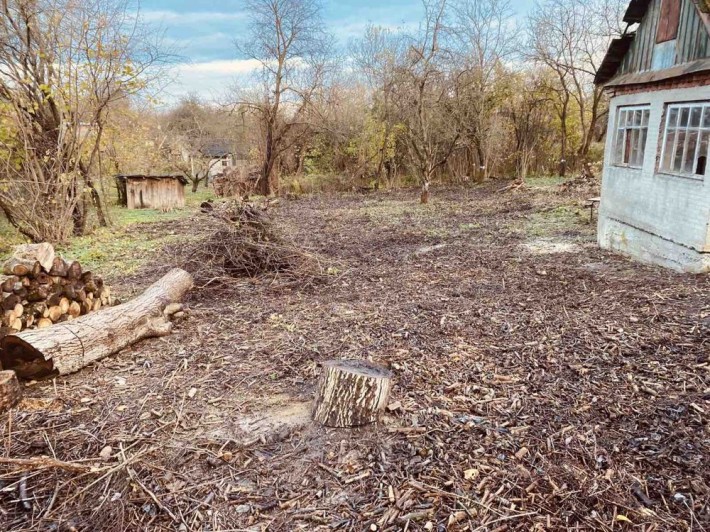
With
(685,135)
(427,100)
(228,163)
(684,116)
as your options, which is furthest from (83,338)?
(228,163)

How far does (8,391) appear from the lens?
12.1ft

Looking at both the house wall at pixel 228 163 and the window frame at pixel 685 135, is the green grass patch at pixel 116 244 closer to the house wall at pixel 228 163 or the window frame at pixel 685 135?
the house wall at pixel 228 163

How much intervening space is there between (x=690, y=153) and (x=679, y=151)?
316 millimetres

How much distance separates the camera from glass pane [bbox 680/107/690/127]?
24.3 ft

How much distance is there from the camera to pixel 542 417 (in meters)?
3.51

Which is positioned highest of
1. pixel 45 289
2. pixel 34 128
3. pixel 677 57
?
pixel 677 57

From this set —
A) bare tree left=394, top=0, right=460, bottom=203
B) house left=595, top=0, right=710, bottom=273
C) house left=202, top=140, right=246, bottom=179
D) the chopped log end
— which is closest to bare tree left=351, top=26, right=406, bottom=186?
bare tree left=394, top=0, right=460, bottom=203

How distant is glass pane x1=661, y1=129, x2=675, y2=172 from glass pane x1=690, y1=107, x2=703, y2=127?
1.67 ft

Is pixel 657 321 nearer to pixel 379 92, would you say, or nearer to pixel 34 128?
pixel 34 128

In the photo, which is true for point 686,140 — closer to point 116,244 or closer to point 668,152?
point 668,152

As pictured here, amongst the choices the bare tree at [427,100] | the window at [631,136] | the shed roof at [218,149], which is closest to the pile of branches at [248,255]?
the window at [631,136]

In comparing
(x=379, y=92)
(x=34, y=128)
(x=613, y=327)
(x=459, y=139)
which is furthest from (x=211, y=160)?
(x=613, y=327)

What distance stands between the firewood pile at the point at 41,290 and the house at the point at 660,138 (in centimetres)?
843

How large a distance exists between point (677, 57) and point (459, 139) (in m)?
14.9
